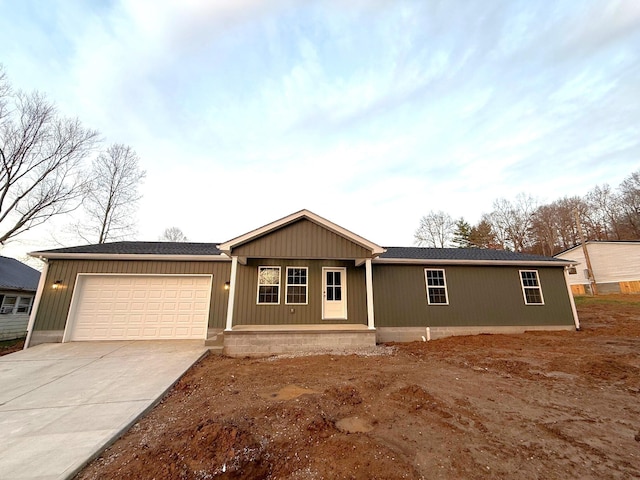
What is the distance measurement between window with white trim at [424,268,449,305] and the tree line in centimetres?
1928

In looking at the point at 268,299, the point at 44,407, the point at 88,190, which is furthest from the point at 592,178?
the point at 88,190

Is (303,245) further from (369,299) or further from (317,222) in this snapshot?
(369,299)

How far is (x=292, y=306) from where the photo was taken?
8789mm

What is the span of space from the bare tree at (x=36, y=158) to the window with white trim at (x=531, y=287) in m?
22.4

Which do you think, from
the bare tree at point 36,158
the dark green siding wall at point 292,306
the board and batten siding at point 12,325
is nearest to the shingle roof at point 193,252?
the dark green siding wall at point 292,306

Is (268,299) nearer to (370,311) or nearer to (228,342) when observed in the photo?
(228,342)

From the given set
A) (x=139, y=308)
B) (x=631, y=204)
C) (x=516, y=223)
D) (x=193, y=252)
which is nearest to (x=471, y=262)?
(x=193, y=252)

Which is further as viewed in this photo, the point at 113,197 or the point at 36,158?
the point at 113,197

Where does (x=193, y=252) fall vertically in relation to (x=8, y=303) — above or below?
above

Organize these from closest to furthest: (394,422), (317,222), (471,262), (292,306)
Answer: (394,422) < (317,222) < (292,306) < (471,262)

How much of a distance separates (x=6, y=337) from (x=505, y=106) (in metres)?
25.0

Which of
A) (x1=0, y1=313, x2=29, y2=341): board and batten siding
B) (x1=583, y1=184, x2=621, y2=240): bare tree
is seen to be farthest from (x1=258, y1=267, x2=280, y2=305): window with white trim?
(x1=583, y1=184, x2=621, y2=240): bare tree

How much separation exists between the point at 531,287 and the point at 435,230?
18.4m

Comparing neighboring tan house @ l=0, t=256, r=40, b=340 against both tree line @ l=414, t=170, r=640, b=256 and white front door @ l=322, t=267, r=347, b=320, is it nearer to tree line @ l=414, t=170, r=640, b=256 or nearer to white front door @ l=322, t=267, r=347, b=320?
white front door @ l=322, t=267, r=347, b=320
